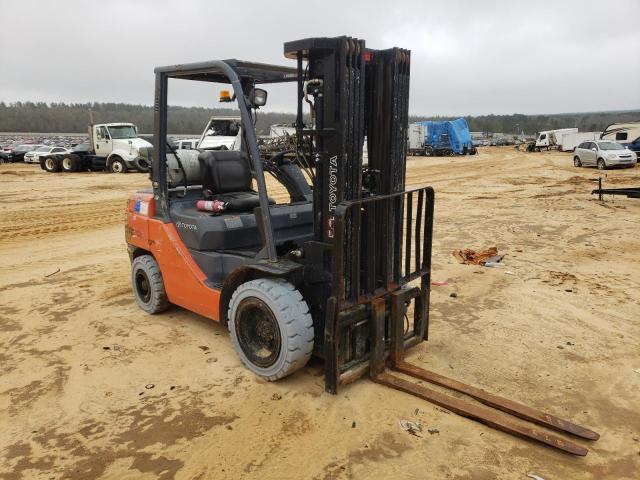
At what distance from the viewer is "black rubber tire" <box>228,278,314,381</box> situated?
3762 mm

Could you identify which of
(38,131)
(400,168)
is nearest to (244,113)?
(400,168)

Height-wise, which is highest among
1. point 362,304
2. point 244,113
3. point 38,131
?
point 38,131

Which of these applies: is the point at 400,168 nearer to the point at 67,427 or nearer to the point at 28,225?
the point at 67,427

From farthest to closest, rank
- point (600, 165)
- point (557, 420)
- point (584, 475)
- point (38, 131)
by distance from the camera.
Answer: point (38, 131), point (600, 165), point (557, 420), point (584, 475)

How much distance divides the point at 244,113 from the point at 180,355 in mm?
2185

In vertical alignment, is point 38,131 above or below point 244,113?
above

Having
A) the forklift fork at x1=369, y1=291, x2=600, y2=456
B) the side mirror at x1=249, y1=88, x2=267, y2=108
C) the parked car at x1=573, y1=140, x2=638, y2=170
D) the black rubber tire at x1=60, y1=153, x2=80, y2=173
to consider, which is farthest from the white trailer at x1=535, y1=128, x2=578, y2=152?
the side mirror at x1=249, y1=88, x2=267, y2=108

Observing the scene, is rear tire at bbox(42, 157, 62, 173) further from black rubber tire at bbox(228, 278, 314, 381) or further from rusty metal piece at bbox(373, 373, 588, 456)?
rusty metal piece at bbox(373, 373, 588, 456)

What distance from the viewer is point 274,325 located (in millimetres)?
3887

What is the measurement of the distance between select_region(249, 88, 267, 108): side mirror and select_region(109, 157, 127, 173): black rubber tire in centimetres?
2062

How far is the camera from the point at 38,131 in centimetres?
8475

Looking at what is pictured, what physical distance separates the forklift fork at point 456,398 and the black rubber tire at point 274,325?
563 millimetres

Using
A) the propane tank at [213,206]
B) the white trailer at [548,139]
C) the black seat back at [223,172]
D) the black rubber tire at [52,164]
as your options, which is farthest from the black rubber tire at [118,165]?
the white trailer at [548,139]

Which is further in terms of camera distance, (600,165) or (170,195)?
(600,165)
